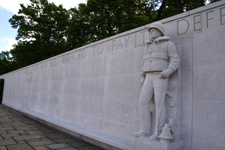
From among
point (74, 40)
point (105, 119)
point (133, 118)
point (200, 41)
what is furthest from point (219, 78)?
point (74, 40)

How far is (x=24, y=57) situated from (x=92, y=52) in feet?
66.1

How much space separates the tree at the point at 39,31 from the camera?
79.9 ft

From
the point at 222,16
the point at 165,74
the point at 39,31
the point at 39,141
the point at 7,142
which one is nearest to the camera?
the point at 222,16

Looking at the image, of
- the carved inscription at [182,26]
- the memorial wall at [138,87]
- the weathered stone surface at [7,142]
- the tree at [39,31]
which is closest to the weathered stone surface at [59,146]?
the memorial wall at [138,87]

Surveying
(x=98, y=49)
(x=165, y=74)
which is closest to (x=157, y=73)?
(x=165, y=74)

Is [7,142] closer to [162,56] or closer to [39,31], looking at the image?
[162,56]

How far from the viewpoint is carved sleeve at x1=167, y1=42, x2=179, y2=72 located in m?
3.94

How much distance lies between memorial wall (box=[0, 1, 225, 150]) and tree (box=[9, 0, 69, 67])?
16.6 metres

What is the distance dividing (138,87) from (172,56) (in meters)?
1.28

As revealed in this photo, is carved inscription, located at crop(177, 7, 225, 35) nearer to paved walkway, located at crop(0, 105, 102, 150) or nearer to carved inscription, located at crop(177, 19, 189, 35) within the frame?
carved inscription, located at crop(177, 19, 189, 35)

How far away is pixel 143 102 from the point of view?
429cm

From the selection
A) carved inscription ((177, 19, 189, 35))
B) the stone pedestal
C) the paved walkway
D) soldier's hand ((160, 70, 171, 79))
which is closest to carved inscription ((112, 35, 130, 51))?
carved inscription ((177, 19, 189, 35))

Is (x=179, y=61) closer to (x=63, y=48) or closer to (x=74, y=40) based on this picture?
(x=74, y=40)

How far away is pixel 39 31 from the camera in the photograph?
991 inches
